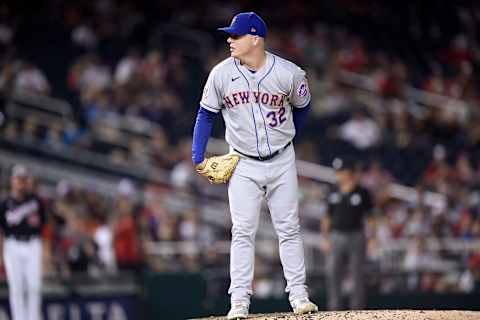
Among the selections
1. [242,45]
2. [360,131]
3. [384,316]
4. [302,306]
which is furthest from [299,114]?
[360,131]

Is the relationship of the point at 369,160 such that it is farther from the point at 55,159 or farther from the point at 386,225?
the point at 55,159

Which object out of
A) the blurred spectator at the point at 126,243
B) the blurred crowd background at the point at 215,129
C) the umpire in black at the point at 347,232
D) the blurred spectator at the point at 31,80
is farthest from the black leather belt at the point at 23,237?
the blurred spectator at the point at 31,80

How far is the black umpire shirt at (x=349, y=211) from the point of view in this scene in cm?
1055

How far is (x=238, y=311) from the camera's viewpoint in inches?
239

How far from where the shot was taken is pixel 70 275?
10789mm

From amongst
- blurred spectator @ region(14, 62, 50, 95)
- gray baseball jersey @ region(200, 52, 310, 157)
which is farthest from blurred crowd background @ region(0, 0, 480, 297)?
gray baseball jersey @ region(200, 52, 310, 157)

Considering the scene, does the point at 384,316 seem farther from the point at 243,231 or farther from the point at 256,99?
the point at 256,99

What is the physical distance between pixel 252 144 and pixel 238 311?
38.4 inches

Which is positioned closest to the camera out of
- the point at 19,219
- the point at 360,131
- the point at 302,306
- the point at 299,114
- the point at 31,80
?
the point at 302,306

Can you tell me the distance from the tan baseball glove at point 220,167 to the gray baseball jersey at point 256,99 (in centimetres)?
9

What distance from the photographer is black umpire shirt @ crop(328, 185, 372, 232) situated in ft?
34.6

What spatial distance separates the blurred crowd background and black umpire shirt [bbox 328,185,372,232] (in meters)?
0.97

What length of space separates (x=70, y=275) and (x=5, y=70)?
14.6 ft

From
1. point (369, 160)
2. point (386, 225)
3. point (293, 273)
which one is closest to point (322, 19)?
point (369, 160)
